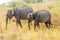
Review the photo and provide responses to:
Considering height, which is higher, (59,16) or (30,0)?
(59,16)

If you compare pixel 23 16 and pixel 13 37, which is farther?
pixel 23 16

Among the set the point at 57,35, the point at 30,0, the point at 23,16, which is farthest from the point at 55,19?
the point at 30,0

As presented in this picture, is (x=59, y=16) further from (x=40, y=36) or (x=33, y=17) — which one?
(x=40, y=36)

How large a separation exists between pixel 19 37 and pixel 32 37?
23.2 inches

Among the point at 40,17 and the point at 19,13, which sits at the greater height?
the point at 19,13

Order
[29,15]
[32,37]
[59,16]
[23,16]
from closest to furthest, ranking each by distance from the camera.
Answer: [32,37] → [29,15] → [23,16] → [59,16]

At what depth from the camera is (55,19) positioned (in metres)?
13.4

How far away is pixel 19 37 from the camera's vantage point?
9453mm

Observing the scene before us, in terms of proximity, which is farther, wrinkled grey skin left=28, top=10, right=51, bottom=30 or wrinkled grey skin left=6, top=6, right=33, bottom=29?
wrinkled grey skin left=6, top=6, right=33, bottom=29

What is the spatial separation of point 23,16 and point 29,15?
2.70 feet

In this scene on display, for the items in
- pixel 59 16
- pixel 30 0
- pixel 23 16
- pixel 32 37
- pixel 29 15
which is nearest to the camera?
pixel 32 37

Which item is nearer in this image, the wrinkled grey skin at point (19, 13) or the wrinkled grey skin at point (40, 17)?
the wrinkled grey skin at point (40, 17)

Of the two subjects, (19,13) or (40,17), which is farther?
(19,13)

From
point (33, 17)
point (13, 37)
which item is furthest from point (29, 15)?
point (13, 37)
